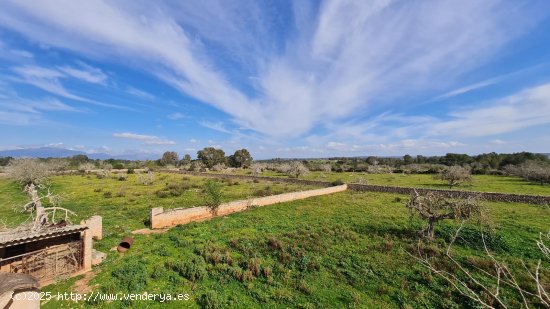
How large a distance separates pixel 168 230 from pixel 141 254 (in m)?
4.55

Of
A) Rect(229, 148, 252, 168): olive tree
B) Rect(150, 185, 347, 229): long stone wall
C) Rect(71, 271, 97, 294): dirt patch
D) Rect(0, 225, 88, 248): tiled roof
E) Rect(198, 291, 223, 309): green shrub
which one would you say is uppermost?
Rect(229, 148, 252, 168): olive tree

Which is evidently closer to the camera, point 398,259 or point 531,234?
point 398,259

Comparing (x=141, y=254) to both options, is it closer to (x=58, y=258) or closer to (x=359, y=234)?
(x=58, y=258)

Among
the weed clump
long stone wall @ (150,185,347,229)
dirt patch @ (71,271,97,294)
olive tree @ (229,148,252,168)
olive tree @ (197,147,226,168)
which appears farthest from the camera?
olive tree @ (229,148,252,168)

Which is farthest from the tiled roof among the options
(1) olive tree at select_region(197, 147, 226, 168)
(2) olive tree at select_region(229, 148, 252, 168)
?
(2) olive tree at select_region(229, 148, 252, 168)

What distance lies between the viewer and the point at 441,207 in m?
17.3

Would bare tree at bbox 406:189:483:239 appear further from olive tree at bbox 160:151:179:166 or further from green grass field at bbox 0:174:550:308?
olive tree at bbox 160:151:179:166

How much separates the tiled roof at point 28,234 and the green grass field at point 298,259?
206 centimetres

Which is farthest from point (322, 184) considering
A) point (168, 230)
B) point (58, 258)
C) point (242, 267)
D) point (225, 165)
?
point (225, 165)

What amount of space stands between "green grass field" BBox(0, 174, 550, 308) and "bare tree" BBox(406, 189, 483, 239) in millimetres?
1216

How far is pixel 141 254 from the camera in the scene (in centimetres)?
1426

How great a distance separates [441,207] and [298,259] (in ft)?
33.6

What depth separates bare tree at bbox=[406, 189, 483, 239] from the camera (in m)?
15.8

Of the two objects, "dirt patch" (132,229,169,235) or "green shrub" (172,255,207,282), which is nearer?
"green shrub" (172,255,207,282)
